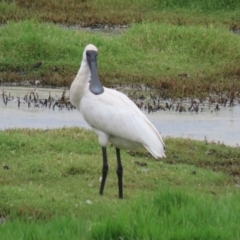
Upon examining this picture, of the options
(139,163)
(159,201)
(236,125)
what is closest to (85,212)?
(159,201)

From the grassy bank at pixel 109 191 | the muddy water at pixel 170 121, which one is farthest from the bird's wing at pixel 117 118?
the muddy water at pixel 170 121

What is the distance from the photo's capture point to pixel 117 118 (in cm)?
795

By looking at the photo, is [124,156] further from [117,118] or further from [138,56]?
[138,56]

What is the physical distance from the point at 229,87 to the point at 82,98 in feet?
21.9

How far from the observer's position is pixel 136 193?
8.17 metres

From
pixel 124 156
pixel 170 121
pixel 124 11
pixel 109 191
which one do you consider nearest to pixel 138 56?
pixel 170 121

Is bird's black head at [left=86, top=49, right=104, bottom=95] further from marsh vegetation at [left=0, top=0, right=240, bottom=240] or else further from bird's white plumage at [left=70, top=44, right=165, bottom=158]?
marsh vegetation at [left=0, top=0, right=240, bottom=240]

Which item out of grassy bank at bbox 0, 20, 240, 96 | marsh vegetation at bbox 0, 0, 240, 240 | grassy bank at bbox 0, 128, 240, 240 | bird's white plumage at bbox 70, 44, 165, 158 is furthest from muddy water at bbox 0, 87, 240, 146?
bird's white plumage at bbox 70, 44, 165, 158

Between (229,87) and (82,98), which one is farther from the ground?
(82,98)

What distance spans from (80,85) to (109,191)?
1058mm

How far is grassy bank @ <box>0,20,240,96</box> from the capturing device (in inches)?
582

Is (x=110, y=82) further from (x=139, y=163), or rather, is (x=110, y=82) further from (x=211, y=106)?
(x=139, y=163)

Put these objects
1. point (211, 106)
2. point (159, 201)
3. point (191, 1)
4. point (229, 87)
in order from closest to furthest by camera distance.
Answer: point (159, 201) < point (211, 106) < point (229, 87) < point (191, 1)

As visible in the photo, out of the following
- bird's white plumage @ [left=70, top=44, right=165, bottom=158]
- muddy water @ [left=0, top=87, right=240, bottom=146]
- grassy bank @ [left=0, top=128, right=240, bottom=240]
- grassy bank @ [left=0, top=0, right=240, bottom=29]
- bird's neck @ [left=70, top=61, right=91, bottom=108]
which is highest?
bird's neck @ [left=70, top=61, right=91, bottom=108]
